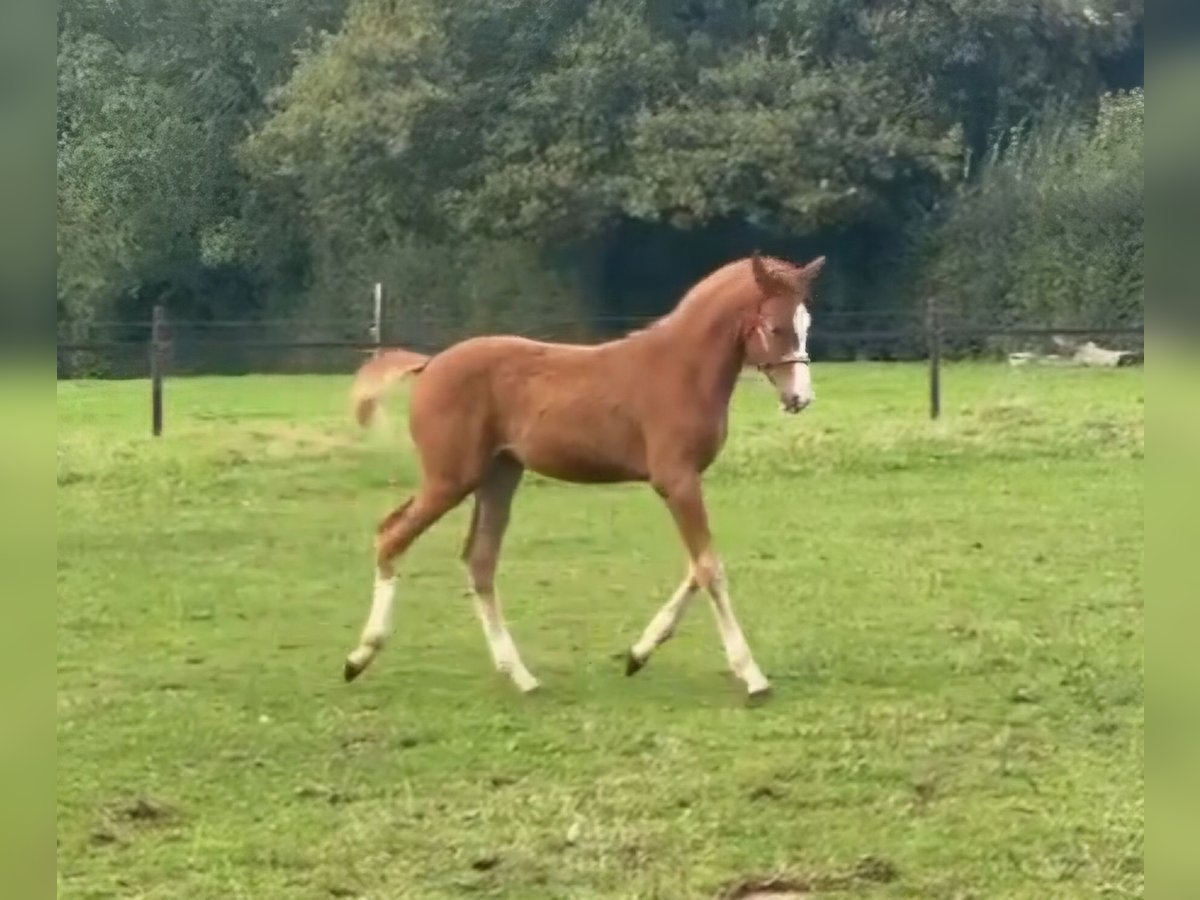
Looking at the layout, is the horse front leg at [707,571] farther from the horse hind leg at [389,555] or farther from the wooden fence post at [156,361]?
the wooden fence post at [156,361]

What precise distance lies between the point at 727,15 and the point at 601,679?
127 cm

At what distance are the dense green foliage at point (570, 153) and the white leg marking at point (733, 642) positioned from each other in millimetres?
536

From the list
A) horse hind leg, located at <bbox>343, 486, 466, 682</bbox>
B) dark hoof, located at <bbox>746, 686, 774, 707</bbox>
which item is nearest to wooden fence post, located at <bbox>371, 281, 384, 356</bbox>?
horse hind leg, located at <bbox>343, 486, 466, 682</bbox>

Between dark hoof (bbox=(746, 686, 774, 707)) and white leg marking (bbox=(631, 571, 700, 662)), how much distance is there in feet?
0.60

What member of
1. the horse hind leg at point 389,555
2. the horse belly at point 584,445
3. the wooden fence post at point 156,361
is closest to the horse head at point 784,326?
the horse belly at point 584,445

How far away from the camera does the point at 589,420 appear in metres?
2.89

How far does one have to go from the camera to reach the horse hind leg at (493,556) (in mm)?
2904

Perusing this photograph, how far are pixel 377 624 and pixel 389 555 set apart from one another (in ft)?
0.42

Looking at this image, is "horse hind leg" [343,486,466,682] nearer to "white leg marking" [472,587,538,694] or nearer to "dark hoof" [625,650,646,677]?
"white leg marking" [472,587,538,694]

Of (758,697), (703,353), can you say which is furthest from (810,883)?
(703,353)

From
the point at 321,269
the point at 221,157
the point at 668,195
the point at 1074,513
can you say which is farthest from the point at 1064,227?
the point at 221,157

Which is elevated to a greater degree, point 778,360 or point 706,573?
point 778,360

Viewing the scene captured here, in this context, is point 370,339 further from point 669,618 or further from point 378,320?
point 669,618

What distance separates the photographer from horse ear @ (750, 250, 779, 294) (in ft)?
8.99
